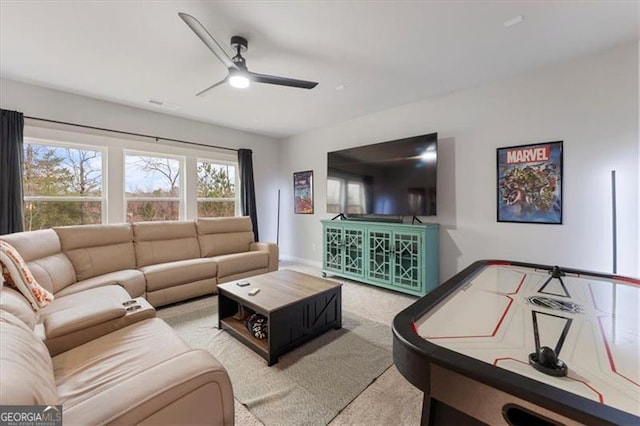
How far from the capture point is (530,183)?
2.80 m

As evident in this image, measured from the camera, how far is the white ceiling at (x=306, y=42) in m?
1.90

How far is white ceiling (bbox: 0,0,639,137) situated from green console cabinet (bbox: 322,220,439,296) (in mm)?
1763

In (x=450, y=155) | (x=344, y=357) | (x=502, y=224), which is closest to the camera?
(x=344, y=357)

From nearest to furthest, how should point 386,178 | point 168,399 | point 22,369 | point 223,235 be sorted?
point 22,369 < point 168,399 < point 386,178 < point 223,235

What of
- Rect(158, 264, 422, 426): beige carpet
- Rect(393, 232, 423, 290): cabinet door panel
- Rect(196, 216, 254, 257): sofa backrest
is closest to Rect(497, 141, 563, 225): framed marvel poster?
Rect(393, 232, 423, 290): cabinet door panel

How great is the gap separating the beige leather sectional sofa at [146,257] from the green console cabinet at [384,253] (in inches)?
38.6

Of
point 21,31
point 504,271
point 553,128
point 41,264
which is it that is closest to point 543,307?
point 504,271

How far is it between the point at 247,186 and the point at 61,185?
2.52 meters

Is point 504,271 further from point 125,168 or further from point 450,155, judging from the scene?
point 125,168

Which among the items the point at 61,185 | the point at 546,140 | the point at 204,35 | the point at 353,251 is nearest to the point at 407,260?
the point at 353,251

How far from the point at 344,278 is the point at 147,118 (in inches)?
150

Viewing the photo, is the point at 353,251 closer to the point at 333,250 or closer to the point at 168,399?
the point at 333,250

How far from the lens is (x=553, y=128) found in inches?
105

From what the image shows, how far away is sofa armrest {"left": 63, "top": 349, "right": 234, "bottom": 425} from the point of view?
32.0 inches
